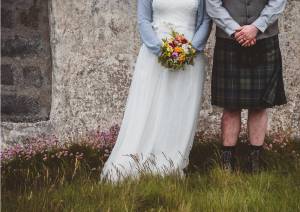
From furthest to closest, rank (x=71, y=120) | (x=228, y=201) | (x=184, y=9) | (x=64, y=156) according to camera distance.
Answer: (x=71, y=120) → (x=64, y=156) → (x=184, y=9) → (x=228, y=201)

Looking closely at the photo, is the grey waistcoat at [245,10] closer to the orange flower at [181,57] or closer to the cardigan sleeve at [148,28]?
the orange flower at [181,57]

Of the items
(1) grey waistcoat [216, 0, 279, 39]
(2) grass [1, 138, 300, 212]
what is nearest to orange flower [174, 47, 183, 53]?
(1) grey waistcoat [216, 0, 279, 39]

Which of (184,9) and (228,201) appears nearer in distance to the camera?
(228,201)

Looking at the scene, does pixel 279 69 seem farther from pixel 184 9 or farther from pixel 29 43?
pixel 29 43

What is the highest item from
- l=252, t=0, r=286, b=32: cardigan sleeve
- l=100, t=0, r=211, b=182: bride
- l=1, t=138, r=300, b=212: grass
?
l=252, t=0, r=286, b=32: cardigan sleeve

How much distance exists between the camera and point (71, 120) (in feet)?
→ 22.2

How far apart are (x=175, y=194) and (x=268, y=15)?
5.38ft

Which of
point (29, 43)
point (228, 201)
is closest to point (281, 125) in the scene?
Answer: point (228, 201)

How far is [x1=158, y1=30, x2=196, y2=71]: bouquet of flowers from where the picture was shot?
538cm

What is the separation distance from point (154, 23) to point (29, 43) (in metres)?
2.18

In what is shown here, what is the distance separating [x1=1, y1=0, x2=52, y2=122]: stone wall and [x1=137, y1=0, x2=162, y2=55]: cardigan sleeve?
2017 mm

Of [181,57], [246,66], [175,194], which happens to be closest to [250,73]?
[246,66]

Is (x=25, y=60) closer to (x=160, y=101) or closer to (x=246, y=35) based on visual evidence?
(x=160, y=101)

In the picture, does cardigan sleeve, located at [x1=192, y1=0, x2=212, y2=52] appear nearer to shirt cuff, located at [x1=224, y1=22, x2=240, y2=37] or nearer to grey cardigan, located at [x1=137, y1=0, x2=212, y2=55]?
grey cardigan, located at [x1=137, y1=0, x2=212, y2=55]
